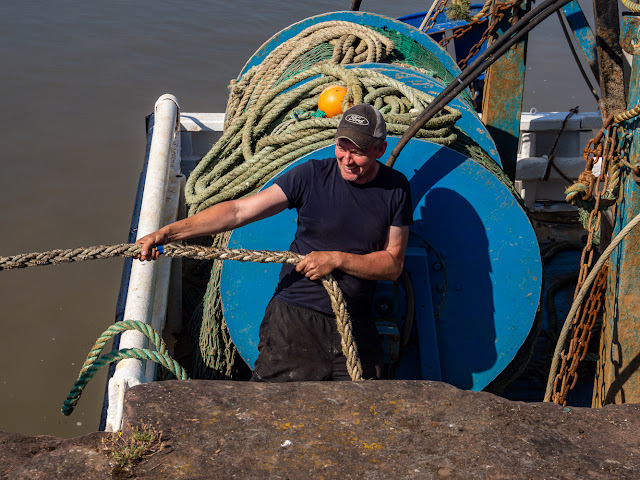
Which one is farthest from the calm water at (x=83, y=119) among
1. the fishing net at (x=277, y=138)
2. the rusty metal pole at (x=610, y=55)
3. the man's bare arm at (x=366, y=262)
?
the rusty metal pole at (x=610, y=55)

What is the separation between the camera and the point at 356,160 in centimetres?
297

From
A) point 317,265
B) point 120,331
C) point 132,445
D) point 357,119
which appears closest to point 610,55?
point 357,119

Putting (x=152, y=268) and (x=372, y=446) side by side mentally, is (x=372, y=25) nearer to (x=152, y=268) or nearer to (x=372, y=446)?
(x=152, y=268)

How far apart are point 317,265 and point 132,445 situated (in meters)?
1.32

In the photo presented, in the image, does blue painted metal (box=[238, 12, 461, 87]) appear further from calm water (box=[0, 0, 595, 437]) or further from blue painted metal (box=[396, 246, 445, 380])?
calm water (box=[0, 0, 595, 437])

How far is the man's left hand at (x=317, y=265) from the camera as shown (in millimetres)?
2822

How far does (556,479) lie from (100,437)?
1125mm

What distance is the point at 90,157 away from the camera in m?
8.43

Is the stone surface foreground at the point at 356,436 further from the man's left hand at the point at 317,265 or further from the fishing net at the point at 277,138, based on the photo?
the fishing net at the point at 277,138

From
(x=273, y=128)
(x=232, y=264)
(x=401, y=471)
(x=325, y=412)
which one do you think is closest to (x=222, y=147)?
(x=273, y=128)

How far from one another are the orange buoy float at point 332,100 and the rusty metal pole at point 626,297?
1378 mm

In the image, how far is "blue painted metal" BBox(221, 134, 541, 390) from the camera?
346 cm

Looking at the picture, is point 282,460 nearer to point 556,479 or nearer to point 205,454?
point 205,454

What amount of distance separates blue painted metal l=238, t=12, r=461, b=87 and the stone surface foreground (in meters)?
3.56
